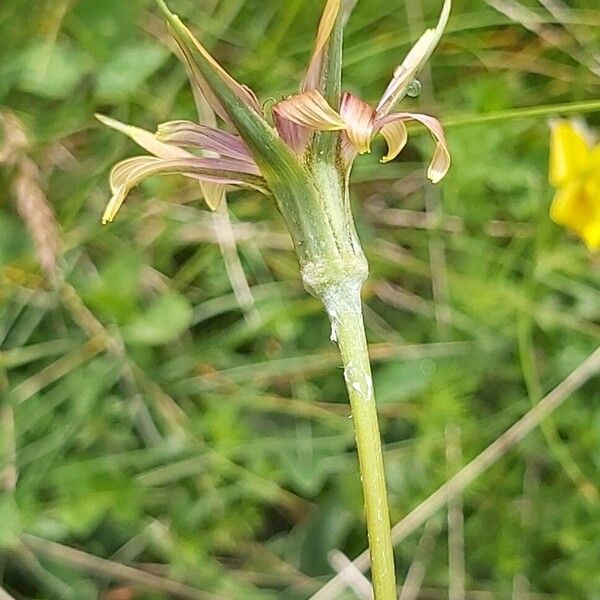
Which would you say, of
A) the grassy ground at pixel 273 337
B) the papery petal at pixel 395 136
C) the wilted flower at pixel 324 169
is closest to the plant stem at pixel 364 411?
the wilted flower at pixel 324 169

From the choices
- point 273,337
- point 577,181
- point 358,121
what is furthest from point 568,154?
point 358,121

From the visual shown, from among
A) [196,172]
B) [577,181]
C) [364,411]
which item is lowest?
[364,411]

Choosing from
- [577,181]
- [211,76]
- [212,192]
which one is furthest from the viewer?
[577,181]

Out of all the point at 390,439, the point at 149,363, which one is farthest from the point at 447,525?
the point at 149,363

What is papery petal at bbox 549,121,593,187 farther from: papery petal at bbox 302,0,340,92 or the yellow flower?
papery petal at bbox 302,0,340,92

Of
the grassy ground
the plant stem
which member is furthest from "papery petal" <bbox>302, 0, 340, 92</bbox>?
the grassy ground

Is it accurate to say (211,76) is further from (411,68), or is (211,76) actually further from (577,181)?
(577,181)

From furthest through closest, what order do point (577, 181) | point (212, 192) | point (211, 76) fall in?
point (577, 181), point (212, 192), point (211, 76)
